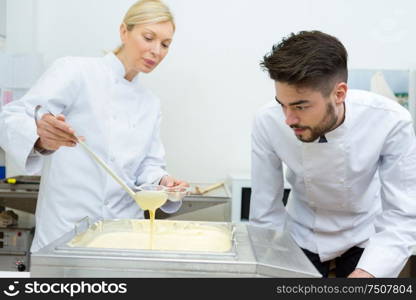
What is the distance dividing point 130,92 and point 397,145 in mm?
1025

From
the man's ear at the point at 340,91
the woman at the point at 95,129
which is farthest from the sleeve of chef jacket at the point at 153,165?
the man's ear at the point at 340,91

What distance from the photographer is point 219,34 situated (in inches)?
111

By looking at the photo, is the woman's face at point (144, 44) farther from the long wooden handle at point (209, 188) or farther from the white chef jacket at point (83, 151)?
the long wooden handle at point (209, 188)

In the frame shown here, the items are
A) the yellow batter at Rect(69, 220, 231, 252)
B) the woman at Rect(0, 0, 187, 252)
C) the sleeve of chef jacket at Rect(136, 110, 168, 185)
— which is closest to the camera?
the yellow batter at Rect(69, 220, 231, 252)

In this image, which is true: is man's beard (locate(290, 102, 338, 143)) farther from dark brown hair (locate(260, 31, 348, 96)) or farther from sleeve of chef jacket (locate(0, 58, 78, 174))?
sleeve of chef jacket (locate(0, 58, 78, 174))

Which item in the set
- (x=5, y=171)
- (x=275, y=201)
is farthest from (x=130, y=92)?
(x=5, y=171)

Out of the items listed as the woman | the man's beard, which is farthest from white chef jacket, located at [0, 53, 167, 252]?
the man's beard

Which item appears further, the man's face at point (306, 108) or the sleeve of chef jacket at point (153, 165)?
the sleeve of chef jacket at point (153, 165)

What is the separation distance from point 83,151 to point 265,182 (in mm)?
684

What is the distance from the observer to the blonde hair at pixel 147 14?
1688mm

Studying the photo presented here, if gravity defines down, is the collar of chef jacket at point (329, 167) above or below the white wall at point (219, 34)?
below

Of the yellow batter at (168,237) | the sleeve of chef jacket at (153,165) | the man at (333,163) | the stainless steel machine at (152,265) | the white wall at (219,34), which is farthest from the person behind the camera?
the white wall at (219,34)

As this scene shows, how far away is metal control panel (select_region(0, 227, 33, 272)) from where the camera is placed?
2.24 metres

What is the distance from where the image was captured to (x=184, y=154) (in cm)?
289
